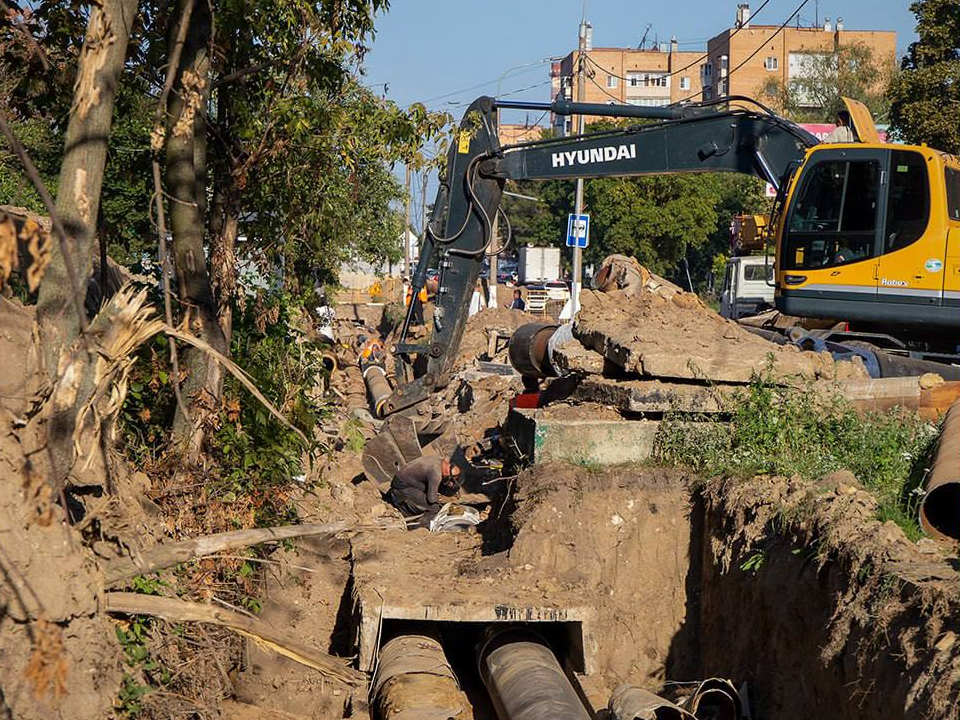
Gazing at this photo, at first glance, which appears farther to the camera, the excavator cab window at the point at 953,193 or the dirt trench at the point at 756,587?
the excavator cab window at the point at 953,193

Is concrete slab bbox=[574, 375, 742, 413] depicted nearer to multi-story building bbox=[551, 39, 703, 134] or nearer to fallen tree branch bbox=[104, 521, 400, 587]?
fallen tree branch bbox=[104, 521, 400, 587]

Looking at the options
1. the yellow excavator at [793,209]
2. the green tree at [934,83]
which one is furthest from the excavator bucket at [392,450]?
the green tree at [934,83]

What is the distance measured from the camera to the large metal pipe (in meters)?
7.03

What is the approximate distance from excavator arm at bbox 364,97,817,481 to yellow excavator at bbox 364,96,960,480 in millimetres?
15

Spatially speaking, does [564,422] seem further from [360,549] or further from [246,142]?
[246,142]

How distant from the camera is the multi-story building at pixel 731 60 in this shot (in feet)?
245

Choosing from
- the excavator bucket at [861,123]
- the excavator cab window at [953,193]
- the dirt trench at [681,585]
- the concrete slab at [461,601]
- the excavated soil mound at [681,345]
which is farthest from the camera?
the excavator bucket at [861,123]

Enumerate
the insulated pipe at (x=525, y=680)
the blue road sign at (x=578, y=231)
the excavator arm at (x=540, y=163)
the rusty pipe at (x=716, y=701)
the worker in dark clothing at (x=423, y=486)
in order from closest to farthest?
the rusty pipe at (x=716, y=701) → the insulated pipe at (x=525, y=680) → the worker in dark clothing at (x=423, y=486) → the excavator arm at (x=540, y=163) → the blue road sign at (x=578, y=231)

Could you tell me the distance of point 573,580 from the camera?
8727 millimetres

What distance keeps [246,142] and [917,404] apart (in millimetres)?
6500

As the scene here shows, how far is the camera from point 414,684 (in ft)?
24.1

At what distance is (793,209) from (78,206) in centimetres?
907

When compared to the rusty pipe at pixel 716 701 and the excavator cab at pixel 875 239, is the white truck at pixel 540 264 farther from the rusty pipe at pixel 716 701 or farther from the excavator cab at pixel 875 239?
the rusty pipe at pixel 716 701

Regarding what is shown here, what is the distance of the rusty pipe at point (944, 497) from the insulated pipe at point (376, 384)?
12482 mm
